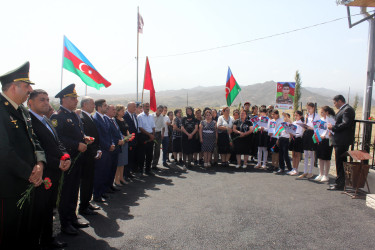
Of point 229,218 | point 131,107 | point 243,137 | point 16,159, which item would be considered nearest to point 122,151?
point 131,107

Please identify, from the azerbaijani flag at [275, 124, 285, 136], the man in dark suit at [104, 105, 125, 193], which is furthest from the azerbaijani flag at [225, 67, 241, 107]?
the man in dark suit at [104, 105, 125, 193]

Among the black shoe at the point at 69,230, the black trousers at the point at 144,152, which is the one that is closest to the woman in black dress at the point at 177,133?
the black trousers at the point at 144,152

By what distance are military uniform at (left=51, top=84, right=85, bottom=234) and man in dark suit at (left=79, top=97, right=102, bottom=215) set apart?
1.20 feet

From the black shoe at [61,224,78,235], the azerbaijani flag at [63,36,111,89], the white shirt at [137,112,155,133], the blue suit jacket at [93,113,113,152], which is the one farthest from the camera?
the white shirt at [137,112,155,133]

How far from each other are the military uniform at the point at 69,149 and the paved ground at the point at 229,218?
0.37 m

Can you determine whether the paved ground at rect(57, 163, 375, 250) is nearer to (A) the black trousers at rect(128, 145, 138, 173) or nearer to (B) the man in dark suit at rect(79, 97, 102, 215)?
(B) the man in dark suit at rect(79, 97, 102, 215)

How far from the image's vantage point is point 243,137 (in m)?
9.67

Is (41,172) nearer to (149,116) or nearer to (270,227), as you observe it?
(270,227)

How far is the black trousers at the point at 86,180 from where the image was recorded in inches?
197

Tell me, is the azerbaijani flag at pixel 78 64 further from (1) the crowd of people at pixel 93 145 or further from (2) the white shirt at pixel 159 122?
(2) the white shirt at pixel 159 122

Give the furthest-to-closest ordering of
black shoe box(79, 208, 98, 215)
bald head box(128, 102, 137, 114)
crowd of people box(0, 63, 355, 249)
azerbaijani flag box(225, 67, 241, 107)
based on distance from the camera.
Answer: azerbaijani flag box(225, 67, 241, 107) < bald head box(128, 102, 137, 114) < black shoe box(79, 208, 98, 215) < crowd of people box(0, 63, 355, 249)

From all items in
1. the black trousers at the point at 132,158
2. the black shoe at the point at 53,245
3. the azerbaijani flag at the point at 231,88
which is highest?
the azerbaijani flag at the point at 231,88

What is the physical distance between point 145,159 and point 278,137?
415cm

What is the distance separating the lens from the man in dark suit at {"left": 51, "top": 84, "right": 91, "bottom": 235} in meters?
4.39
